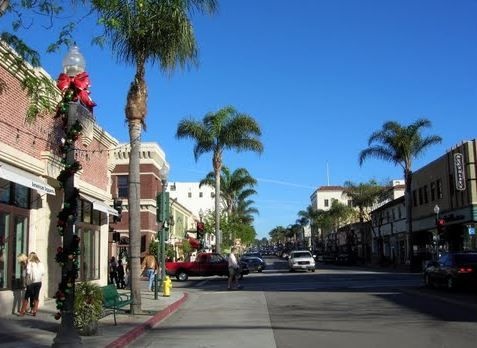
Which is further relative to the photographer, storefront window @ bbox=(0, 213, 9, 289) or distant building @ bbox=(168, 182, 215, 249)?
distant building @ bbox=(168, 182, 215, 249)

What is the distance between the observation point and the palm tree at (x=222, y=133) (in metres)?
48.0

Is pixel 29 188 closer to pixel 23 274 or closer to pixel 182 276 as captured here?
pixel 23 274

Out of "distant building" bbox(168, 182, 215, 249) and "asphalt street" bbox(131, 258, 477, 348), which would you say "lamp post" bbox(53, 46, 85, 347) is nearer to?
"asphalt street" bbox(131, 258, 477, 348)

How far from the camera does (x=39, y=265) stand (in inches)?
666

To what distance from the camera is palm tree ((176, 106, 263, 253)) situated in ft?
157

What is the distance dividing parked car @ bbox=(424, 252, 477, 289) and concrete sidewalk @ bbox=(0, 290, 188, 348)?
11.2 m

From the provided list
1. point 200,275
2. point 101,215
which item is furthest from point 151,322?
point 200,275

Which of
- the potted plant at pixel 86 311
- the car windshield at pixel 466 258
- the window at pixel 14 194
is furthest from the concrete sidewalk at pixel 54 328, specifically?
the car windshield at pixel 466 258

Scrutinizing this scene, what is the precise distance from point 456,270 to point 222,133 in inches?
1045

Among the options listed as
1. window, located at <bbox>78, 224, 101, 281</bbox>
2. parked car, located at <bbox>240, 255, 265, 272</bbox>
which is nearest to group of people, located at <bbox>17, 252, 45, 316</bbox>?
window, located at <bbox>78, 224, 101, 281</bbox>

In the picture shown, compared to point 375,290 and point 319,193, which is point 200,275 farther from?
point 319,193

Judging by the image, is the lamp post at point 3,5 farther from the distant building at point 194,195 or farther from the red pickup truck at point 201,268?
the distant building at point 194,195

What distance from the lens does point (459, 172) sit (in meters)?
43.6

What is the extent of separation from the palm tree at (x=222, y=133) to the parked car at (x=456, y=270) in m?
23.9
